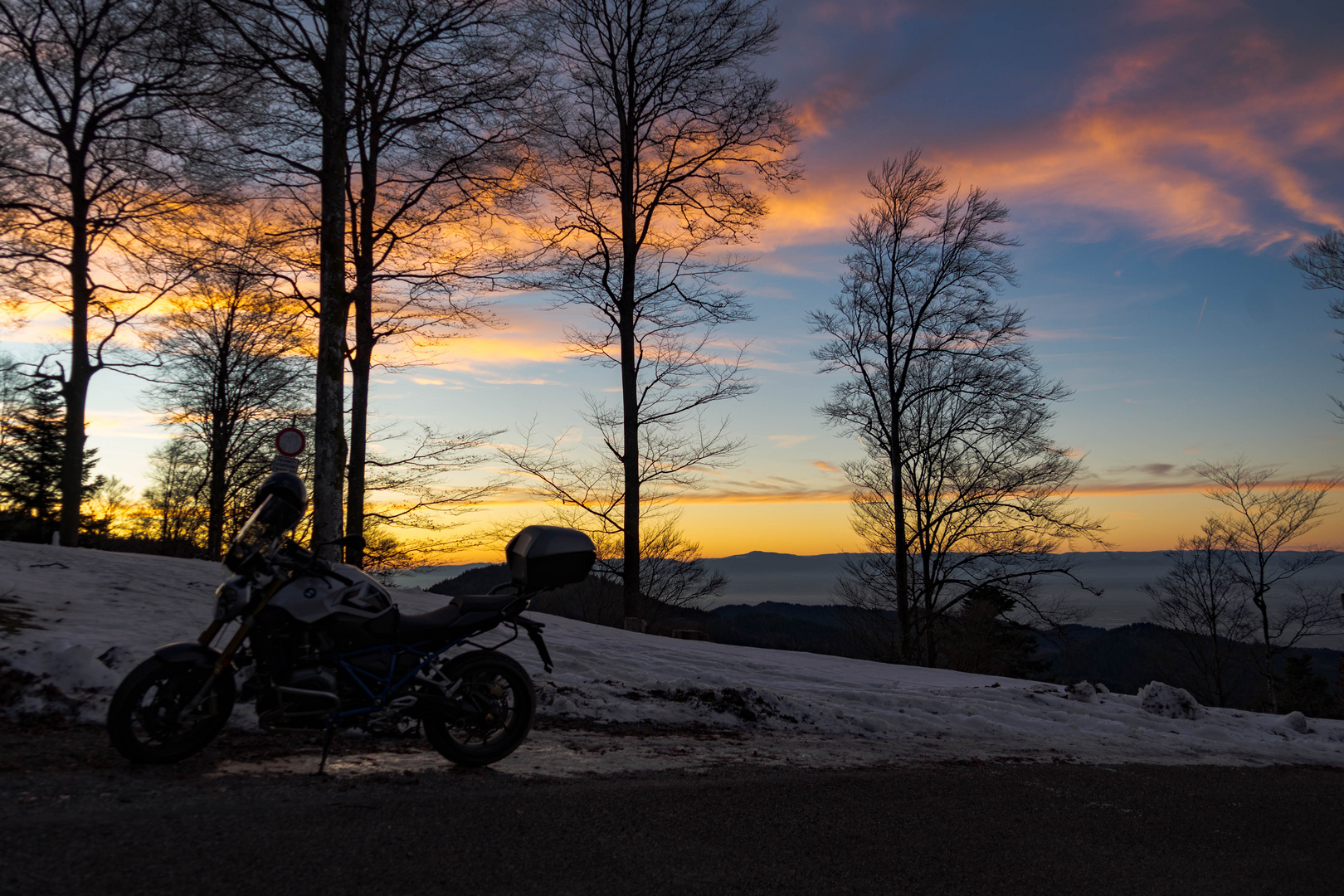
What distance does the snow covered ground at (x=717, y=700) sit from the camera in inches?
238

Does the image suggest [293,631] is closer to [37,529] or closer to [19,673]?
[19,673]

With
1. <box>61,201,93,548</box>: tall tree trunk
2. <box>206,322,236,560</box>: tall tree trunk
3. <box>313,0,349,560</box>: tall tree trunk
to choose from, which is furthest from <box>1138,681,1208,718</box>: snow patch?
<box>206,322,236,560</box>: tall tree trunk

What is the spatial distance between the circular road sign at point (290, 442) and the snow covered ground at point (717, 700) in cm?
185

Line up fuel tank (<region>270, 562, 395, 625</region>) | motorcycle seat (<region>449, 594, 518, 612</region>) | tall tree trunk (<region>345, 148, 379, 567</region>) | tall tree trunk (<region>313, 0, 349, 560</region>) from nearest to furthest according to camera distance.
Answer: fuel tank (<region>270, 562, 395, 625</region>)
motorcycle seat (<region>449, 594, 518, 612</region>)
tall tree trunk (<region>313, 0, 349, 560</region>)
tall tree trunk (<region>345, 148, 379, 567</region>)

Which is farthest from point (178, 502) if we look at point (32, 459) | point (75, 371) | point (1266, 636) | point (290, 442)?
point (1266, 636)

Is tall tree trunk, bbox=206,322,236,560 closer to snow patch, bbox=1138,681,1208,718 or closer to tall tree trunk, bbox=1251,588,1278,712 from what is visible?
snow patch, bbox=1138,681,1208,718

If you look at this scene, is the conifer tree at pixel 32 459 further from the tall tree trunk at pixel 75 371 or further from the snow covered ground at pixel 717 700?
the snow covered ground at pixel 717 700

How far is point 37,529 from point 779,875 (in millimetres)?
39470

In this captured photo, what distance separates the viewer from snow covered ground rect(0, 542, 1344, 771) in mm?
6047

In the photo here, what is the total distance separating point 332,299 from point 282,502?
717 centimetres

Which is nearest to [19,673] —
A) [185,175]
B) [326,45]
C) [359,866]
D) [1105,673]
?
[359,866]

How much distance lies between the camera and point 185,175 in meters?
18.0

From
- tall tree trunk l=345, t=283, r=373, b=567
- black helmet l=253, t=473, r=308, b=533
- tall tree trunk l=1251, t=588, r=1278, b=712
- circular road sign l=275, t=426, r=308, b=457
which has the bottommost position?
tall tree trunk l=1251, t=588, r=1278, b=712

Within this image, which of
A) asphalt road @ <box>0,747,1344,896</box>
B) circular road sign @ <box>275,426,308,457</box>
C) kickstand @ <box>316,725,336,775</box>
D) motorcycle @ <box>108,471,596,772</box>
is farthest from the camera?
circular road sign @ <box>275,426,308,457</box>
